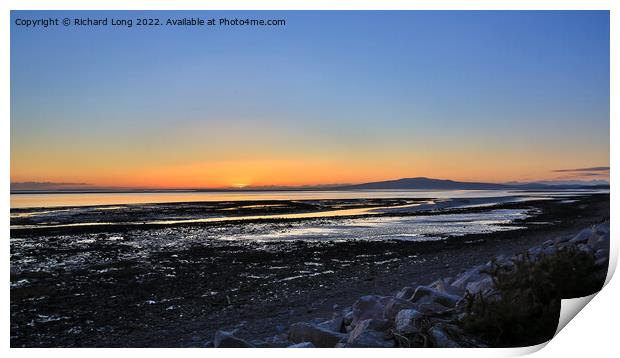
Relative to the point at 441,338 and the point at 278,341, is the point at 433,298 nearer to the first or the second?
the point at 441,338

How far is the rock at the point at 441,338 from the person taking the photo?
14.4 feet

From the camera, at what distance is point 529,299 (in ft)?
15.1

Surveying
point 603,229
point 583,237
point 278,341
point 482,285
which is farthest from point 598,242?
point 278,341

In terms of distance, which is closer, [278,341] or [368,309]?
[278,341]

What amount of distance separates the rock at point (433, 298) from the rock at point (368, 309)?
37 centimetres

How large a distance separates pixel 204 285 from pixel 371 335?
3.64 metres

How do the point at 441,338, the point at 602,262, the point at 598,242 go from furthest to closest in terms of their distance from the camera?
1. the point at 598,242
2. the point at 602,262
3. the point at 441,338

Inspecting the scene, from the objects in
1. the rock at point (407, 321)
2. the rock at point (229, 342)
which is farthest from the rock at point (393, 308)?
the rock at point (229, 342)

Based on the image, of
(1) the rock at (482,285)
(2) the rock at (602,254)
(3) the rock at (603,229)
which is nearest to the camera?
(1) the rock at (482,285)

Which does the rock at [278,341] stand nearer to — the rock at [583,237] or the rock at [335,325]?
the rock at [335,325]

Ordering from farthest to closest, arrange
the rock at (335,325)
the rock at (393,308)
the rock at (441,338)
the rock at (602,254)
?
1. the rock at (602,254)
2. the rock at (335,325)
3. the rock at (393,308)
4. the rock at (441,338)

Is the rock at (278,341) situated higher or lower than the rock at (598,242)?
lower
